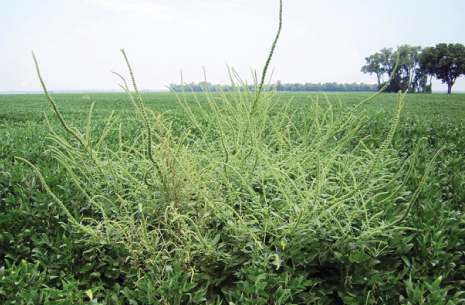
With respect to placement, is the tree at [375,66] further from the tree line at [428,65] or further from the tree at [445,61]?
the tree at [445,61]

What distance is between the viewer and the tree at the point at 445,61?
206ft

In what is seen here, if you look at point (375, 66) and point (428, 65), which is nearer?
point (428, 65)

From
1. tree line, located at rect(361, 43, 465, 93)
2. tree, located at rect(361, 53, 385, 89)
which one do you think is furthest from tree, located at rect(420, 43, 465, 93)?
tree, located at rect(361, 53, 385, 89)

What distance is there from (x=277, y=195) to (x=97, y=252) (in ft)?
4.91

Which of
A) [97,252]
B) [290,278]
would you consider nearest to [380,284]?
[290,278]

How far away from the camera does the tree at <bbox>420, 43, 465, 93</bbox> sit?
62844 mm

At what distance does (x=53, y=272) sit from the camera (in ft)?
7.17

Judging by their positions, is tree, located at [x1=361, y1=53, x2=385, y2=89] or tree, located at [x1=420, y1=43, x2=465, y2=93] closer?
tree, located at [x1=420, y1=43, x2=465, y2=93]

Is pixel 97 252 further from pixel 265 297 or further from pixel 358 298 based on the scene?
pixel 358 298

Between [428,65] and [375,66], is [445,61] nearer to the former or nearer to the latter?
[428,65]

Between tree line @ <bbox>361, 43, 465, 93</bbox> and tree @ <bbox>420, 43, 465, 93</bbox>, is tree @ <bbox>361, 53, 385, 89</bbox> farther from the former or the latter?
tree @ <bbox>420, 43, 465, 93</bbox>

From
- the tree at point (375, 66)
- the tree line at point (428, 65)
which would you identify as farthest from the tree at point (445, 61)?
the tree at point (375, 66)

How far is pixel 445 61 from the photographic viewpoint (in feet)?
207

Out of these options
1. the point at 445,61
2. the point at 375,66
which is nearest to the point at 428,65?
the point at 445,61
